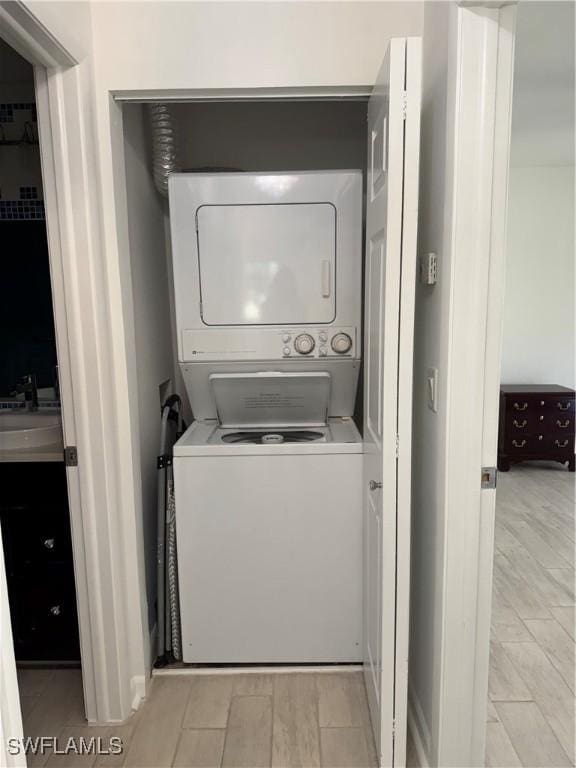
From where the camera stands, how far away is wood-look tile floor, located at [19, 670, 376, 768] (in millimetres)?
1672

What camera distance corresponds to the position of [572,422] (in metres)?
4.15

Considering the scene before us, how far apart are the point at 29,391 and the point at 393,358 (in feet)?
5.51

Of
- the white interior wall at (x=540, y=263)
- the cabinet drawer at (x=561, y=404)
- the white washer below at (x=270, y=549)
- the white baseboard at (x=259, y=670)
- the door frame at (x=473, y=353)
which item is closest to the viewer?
the door frame at (x=473, y=353)

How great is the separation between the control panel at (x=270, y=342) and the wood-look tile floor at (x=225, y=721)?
124 cm

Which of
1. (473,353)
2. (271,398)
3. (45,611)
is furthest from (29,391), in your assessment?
(473,353)

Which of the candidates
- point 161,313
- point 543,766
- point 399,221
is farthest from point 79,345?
point 543,766

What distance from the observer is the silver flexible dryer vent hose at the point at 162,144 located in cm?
209

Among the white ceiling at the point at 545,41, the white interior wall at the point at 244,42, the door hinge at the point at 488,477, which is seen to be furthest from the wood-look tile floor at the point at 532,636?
the white ceiling at the point at 545,41

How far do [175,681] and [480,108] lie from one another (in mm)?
2127

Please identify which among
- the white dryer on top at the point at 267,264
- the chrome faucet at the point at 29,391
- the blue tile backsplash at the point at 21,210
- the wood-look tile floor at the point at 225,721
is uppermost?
the blue tile backsplash at the point at 21,210

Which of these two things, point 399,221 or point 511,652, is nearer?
point 399,221

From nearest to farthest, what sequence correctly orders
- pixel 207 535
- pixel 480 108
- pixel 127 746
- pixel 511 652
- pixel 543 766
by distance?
pixel 480 108, pixel 543 766, pixel 127 746, pixel 207 535, pixel 511 652

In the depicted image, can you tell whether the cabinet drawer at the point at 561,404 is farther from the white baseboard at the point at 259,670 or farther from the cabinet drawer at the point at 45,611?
the cabinet drawer at the point at 45,611

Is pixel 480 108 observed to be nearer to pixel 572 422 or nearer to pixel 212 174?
pixel 212 174
